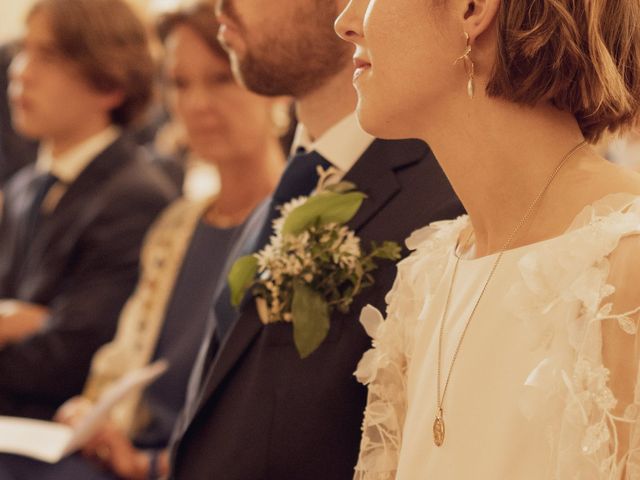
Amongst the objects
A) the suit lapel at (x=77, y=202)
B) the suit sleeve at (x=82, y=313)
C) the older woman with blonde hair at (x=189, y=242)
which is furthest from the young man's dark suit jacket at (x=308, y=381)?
the suit lapel at (x=77, y=202)

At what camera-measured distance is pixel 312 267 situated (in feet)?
5.53

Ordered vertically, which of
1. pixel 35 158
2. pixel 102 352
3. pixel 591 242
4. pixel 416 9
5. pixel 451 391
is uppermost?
pixel 416 9

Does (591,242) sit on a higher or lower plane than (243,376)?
higher

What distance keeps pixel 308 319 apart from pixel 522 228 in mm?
470

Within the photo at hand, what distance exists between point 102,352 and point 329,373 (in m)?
1.44

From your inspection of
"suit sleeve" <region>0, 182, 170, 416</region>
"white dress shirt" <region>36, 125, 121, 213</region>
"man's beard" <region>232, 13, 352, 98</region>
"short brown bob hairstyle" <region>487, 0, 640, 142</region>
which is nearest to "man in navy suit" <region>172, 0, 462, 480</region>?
"man's beard" <region>232, 13, 352, 98</region>

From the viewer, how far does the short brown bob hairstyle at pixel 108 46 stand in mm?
3469

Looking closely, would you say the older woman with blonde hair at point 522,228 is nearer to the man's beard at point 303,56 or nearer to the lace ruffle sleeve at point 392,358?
the lace ruffle sleeve at point 392,358

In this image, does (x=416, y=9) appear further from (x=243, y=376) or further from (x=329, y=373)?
(x=243, y=376)

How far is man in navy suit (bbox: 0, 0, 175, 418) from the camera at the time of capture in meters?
3.07

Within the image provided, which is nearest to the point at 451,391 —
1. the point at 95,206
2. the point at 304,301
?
the point at 304,301

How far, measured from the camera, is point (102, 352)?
2928 mm

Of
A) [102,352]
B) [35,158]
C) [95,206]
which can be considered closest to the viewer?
[102,352]

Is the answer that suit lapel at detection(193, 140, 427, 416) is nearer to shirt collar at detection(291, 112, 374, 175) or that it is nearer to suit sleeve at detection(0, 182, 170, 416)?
shirt collar at detection(291, 112, 374, 175)
